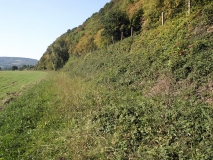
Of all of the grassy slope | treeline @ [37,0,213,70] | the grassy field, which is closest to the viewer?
the grassy slope

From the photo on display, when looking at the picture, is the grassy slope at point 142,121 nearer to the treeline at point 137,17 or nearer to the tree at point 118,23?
the treeline at point 137,17

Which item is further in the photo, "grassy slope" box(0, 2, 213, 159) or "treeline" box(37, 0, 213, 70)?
"treeline" box(37, 0, 213, 70)

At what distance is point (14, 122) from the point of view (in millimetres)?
9297

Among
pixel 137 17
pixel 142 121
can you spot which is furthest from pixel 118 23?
pixel 142 121

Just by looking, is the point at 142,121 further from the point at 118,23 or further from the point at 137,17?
the point at 118,23

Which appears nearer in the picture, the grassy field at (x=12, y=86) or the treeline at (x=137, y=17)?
the treeline at (x=137, y=17)

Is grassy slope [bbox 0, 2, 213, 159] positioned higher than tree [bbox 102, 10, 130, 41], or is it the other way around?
tree [bbox 102, 10, 130, 41]

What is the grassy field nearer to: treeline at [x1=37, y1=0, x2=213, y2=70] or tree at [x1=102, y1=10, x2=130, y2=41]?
treeline at [x1=37, y1=0, x2=213, y2=70]

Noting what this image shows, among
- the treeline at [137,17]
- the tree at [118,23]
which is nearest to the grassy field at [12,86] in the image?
the treeline at [137,17]

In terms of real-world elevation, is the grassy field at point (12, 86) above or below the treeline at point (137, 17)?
below

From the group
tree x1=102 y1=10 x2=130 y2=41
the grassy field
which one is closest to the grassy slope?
the grassy field

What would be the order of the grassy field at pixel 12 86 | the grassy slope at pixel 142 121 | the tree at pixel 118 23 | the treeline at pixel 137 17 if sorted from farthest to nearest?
the tree at pixel 118 23, the grassy field at pixel 12 86, the treeline at pixel 137 17, the grassy slope at pixel 142 121

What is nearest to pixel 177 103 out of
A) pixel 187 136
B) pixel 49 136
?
pixel 187 136

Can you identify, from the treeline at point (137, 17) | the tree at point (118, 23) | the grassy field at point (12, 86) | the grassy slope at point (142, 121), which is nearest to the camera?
the grassy slope at point (142, 121)
